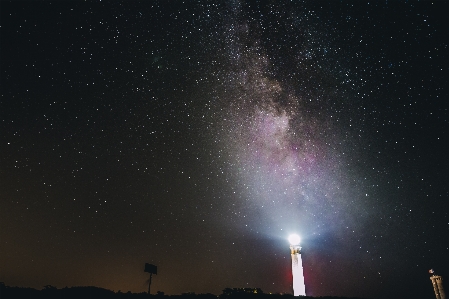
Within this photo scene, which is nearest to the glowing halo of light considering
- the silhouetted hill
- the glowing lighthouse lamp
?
the glowing lighthouse lamp

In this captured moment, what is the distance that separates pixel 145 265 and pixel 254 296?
25.5 ft

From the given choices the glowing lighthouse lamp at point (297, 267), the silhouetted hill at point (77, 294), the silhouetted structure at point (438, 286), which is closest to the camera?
the silhouetted hill at point (77, 294)

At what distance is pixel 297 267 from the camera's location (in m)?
40.4

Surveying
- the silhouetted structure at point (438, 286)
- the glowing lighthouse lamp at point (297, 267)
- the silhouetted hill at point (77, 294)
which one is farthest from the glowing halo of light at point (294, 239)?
the silhouetted hill at point (77, 294)

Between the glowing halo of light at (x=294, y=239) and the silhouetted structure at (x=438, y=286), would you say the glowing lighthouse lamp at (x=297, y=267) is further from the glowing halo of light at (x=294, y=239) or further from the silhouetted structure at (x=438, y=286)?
the silhouetted structure at (x=438, y=286)

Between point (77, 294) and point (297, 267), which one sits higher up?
point (297, 267)

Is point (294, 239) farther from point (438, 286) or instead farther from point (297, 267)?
point (438, 286)

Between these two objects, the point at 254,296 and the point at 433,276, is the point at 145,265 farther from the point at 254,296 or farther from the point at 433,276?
the point at 433,276

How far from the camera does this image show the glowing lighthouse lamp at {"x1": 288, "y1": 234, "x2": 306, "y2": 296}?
1560 inches

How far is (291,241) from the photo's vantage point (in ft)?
136

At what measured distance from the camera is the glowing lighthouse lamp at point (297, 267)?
39.6 meters

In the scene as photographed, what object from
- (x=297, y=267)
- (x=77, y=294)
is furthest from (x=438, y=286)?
(x=77, y=294)

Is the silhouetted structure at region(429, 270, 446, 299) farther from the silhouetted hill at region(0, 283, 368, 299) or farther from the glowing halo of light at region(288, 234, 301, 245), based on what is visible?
the silhouetted hill at region(0, 283, 368, 299)

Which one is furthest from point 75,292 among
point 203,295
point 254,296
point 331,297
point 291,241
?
point 291,241
